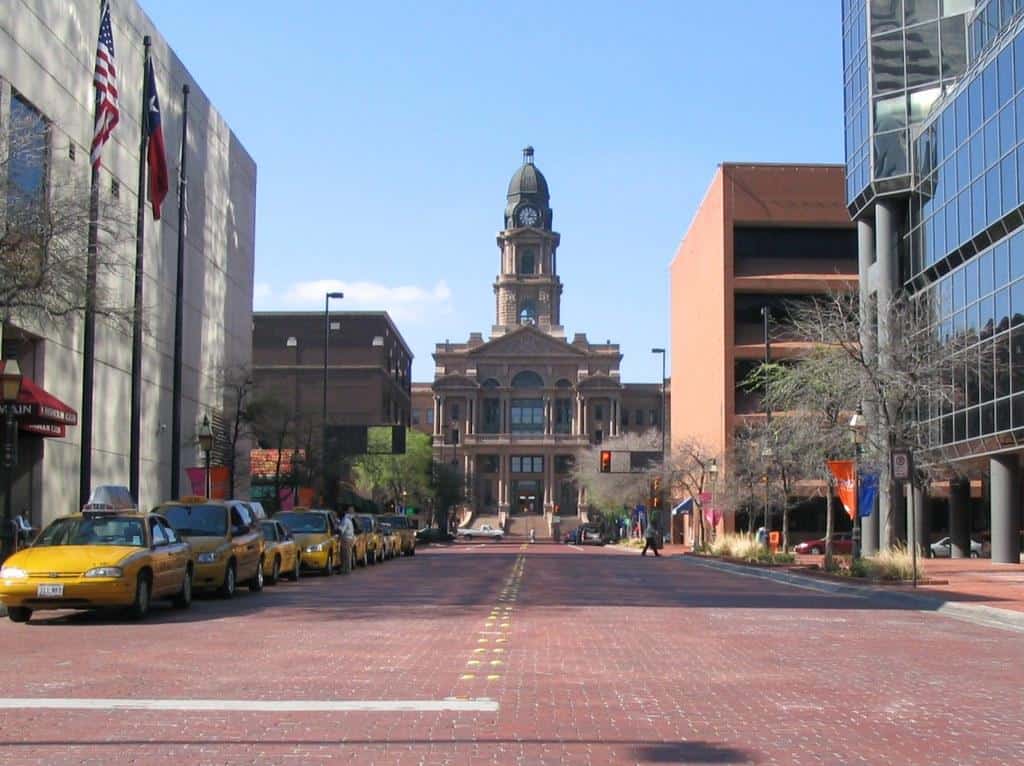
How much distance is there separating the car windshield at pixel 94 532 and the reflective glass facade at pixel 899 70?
38183 mm

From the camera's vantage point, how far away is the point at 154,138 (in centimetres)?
3484

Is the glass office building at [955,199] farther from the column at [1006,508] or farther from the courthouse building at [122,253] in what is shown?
the courthouse building at [122,253]

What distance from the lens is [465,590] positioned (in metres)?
27.3

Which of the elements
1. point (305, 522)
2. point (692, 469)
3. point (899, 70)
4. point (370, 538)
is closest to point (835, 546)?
point (692, 469)

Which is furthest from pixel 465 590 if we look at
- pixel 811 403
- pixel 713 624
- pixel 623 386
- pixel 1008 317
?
pixel 623 386

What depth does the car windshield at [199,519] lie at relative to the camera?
24344 millimetres

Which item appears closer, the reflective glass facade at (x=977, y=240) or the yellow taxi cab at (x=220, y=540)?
the yellow taxi cab at (x=220, y=540)

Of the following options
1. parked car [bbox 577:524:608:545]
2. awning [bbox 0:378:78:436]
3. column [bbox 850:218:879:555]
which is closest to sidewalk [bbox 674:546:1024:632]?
column [bbox 850:218:879:555]

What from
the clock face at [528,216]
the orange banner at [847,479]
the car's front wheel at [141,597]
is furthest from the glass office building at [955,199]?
the clock face at [528,216]

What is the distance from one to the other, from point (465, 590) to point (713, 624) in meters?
9.06

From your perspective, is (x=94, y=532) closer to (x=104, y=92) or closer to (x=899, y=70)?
(x=104, y=92)

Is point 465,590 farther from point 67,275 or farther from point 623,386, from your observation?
point 623,386

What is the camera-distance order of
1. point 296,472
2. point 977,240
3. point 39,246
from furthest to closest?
point 296,472 → point 977,240 → point 39,246

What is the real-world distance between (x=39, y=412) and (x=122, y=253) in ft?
34.0
